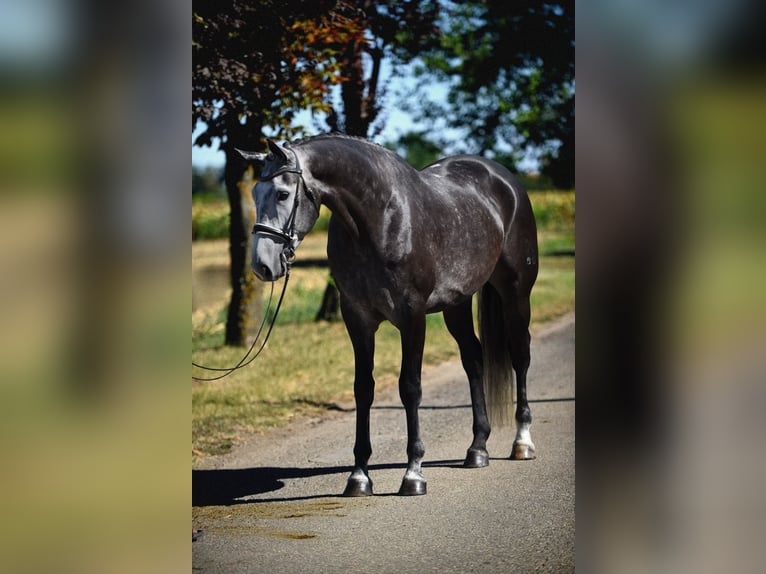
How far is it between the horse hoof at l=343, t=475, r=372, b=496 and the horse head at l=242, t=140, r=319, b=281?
3.88 ft

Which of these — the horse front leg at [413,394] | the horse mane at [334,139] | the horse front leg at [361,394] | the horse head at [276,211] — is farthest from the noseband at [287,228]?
the horse front leg at [413,394]

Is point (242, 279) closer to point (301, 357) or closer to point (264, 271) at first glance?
point (301, 357)

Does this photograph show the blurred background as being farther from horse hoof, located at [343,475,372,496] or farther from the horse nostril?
horse hoof, located at [343,475,372,496]

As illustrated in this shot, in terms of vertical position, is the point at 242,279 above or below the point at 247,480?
above

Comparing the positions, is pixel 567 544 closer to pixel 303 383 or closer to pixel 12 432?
Result: pixel 12 432

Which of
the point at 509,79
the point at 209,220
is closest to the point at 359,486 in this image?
the point at 509,79

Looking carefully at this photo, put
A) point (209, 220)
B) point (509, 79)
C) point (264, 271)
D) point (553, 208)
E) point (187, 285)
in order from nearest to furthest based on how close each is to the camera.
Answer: point (187, 285) → point (264, 271) → point (509, 79) → point (553, 208) → point (209, 220)

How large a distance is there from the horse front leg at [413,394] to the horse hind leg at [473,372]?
0.47 metres

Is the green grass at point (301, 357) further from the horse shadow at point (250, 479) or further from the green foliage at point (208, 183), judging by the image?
the green foliage at point (208, 183)

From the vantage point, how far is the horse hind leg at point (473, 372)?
15.4ft

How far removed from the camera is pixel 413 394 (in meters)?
4.31

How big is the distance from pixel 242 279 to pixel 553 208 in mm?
3013

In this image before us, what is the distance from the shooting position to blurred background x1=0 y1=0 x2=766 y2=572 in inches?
106

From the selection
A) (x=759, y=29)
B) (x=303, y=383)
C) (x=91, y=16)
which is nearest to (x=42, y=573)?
(x=91, y=16)
